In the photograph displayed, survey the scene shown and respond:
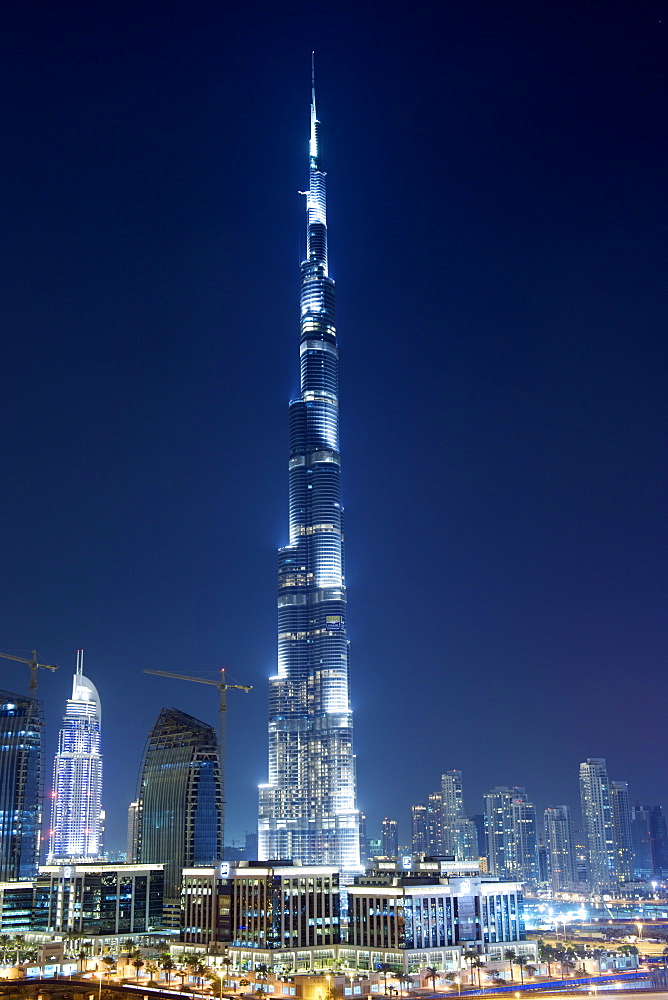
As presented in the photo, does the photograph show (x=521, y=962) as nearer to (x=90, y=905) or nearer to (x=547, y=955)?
(x=547, y=955)

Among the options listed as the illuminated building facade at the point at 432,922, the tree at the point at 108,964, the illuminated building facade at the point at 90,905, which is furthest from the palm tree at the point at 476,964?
the illuminated building facade at the point at 90,905

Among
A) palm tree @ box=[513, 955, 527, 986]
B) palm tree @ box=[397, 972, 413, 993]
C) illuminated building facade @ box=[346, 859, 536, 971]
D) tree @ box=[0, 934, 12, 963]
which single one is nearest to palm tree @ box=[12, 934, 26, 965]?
tree @ box=[0, 934, 12, 963]

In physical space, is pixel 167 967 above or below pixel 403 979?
above

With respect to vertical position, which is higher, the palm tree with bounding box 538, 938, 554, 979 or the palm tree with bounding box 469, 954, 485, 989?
the palm tree with bounding box 469, 954, 485, 989

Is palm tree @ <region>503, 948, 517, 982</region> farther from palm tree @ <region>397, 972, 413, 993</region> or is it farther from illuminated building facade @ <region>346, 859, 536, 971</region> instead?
palm tree @ <region>397, 972, 413, 993</region>

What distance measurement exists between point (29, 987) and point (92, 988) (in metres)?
7.06

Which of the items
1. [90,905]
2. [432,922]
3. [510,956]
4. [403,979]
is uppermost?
[90,905]

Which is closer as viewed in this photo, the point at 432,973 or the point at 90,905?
the point at 432,973

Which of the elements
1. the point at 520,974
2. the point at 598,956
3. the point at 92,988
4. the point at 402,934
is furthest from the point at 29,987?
the point at 598,956

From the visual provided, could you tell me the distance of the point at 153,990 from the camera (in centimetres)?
12925

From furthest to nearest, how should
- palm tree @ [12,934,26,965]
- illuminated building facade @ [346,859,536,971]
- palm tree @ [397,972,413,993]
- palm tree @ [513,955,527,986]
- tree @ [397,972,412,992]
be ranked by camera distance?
palm tree @ [12,934,26,965] → illuminated building facade @ [346,859,536,971] → palm tree @ [513,955,527,986] → tree @ [397,972,412,992] → palm tree @ [397,972,413,993]

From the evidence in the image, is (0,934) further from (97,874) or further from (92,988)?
(92,988)

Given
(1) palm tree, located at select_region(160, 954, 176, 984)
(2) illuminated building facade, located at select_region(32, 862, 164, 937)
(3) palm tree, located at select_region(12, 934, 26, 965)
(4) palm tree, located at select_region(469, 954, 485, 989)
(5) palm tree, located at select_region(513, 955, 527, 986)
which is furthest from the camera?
(2) illuminated building facade, located at select_region(32, 862, 164, 937)

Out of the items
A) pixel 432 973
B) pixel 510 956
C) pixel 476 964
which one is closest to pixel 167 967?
pixel 432 973
